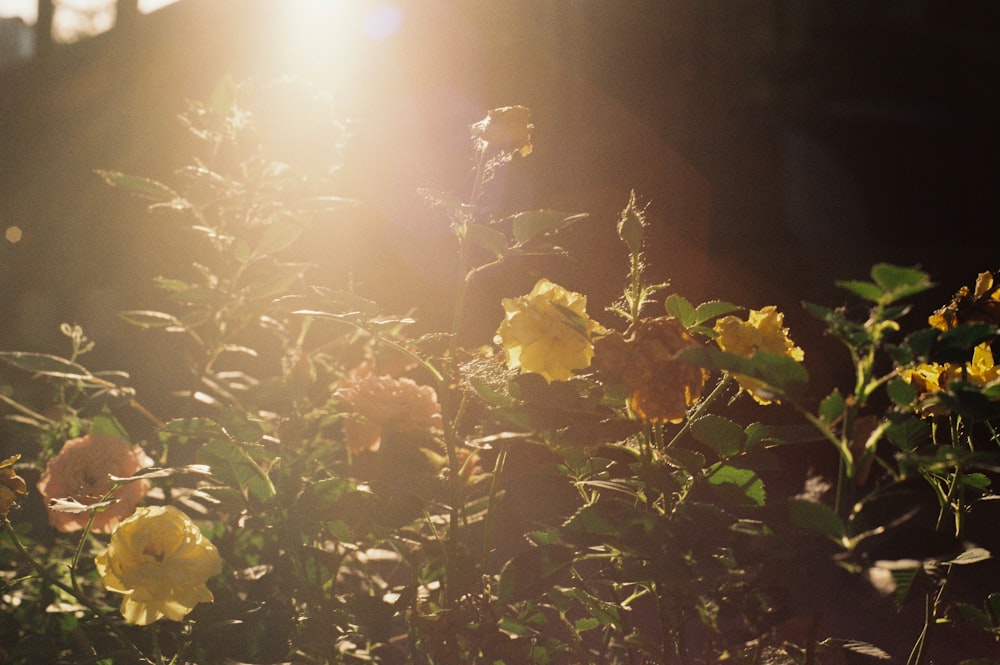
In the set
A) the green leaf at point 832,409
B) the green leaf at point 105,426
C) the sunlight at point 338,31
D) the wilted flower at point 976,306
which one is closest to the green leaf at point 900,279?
the green leaf at point 832,409

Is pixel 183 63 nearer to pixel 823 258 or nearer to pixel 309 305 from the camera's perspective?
pixel 823 258

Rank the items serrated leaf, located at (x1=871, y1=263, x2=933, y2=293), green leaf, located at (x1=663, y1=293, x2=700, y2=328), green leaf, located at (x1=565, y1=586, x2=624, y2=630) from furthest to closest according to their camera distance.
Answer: green leaf, located at (x1=565, y1=586, x2=624, y2=630), green leaf, located at (x1=663, y1=293, x2=700, y2=328), serrated leaf, located at (x1=871, y1=263, x2=933, y2=293)

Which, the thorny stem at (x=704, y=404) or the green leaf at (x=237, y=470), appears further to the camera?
the green leaf at (x=237, y=470)

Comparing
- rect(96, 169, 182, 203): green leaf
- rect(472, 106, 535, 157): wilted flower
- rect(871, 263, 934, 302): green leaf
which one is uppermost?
rect(96, 169, 182, 203): green leaf

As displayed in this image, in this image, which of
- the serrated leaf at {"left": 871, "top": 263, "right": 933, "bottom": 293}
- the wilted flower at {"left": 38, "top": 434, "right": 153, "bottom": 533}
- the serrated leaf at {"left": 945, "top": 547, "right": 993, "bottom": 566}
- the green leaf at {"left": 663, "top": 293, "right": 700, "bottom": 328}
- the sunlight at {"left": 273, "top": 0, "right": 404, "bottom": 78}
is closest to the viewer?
the serrated leaf at {"left": 871, "top": 263, "right": 933, "bottom": 293}

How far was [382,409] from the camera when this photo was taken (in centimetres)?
115

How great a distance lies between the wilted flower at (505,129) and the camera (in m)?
0.99

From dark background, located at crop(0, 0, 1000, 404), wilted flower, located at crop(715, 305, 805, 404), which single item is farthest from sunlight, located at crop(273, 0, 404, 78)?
wilted flower, located at crop(715, 305, 805, 404)

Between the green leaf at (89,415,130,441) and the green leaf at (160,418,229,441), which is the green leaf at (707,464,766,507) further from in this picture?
the green leaf at (89,415,130,441)

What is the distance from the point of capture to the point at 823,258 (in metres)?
4.82

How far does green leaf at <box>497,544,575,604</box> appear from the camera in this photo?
0.92 meters

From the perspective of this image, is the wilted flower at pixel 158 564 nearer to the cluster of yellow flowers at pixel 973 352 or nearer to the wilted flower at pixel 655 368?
the wilted flower at pixel 655 368

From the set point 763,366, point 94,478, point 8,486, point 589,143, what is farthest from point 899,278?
point 589,143

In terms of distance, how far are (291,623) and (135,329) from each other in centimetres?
194
